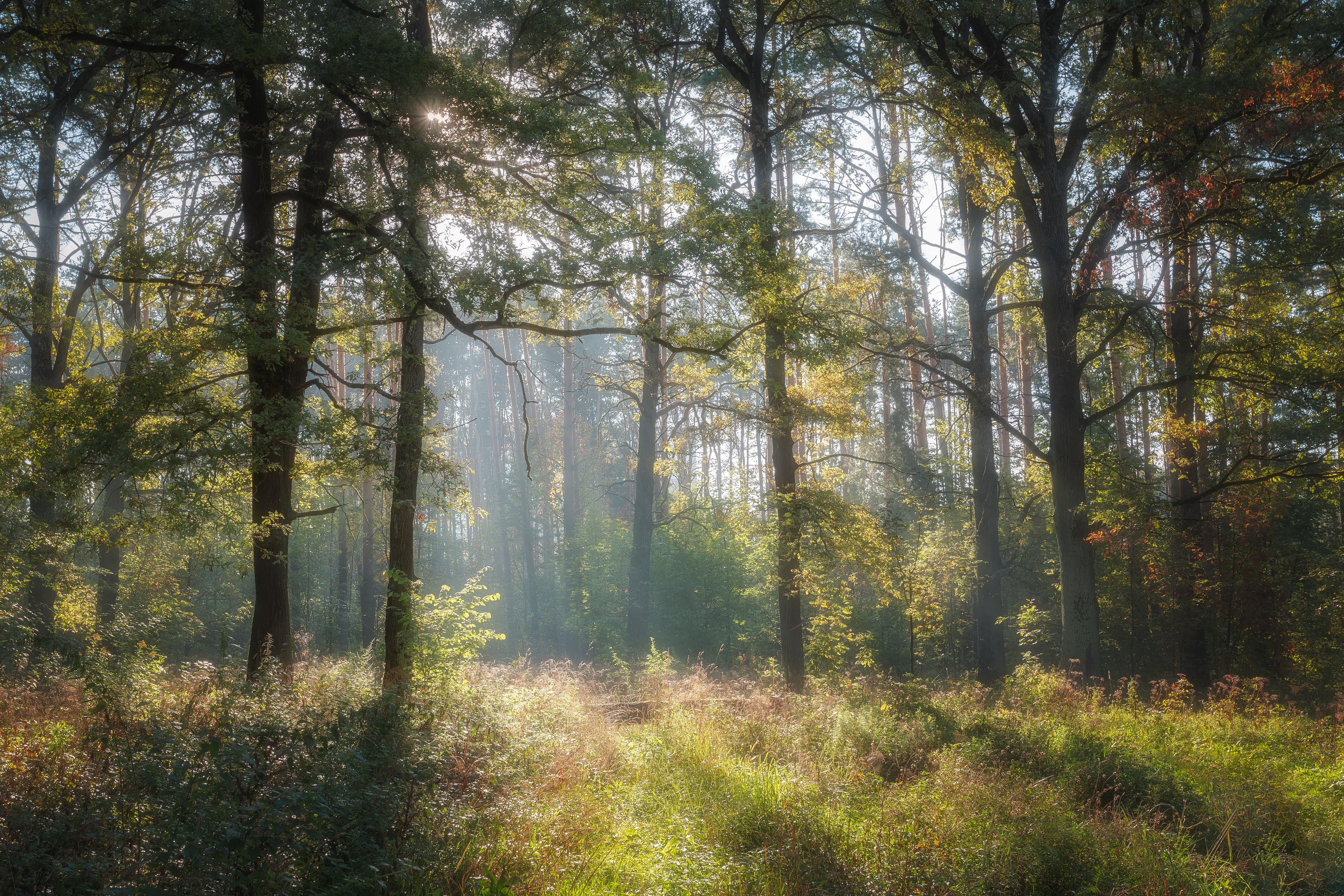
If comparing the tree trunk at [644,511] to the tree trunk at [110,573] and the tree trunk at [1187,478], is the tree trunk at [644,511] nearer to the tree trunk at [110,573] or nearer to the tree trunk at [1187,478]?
the tree trunk at [110,573]

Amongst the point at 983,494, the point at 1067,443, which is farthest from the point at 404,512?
the point at 983,494

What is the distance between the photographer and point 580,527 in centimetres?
3077

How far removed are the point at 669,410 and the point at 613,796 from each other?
12.6 metres

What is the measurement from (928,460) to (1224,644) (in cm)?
807

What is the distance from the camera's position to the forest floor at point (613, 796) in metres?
4.11

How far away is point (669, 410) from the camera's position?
18.5 meters

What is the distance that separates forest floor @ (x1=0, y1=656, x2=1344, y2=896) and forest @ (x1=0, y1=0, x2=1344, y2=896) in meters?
0.05

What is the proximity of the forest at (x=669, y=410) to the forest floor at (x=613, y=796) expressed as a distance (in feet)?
0.17

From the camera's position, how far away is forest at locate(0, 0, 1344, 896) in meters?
5.45

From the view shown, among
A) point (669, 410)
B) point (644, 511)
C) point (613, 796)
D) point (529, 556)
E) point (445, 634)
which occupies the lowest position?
point (613, 796)

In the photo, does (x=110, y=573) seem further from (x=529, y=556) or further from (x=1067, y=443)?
(x=1067, y=443)

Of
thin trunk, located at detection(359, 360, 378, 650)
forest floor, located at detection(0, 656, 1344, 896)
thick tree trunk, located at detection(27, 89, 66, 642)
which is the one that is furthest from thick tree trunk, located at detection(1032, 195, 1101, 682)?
thin trunk, located at detection(359, 360, 378, 650)

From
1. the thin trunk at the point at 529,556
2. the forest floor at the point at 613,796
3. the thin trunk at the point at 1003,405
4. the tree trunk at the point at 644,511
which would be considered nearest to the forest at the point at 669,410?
the forest floor at the point at 613,796

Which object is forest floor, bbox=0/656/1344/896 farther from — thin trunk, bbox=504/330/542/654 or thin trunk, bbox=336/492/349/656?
thin trunk, bbox=504/330/542/654
